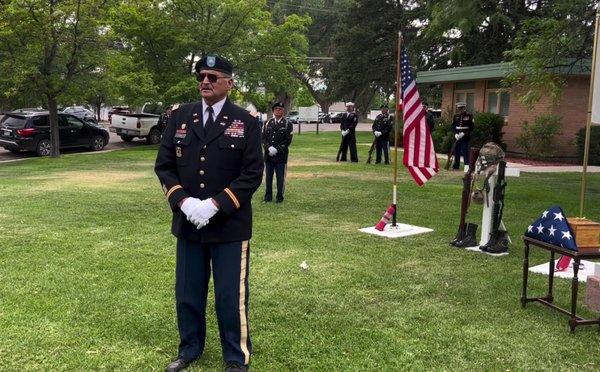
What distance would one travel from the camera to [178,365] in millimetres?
3852

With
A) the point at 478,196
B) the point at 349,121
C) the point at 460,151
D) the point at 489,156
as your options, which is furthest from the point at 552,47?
the point at 349,121

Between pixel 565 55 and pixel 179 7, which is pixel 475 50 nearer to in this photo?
pixel 179 7

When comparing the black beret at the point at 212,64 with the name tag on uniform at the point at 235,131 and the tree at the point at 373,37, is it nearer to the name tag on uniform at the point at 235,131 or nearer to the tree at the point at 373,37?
the name tag on uniform at the point at 235,131

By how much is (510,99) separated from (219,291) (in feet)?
64.4

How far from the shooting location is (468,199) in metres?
7.41

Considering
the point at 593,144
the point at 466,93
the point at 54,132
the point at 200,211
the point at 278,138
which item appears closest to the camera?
the point at 200,211

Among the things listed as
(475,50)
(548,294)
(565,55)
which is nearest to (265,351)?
(548,294)

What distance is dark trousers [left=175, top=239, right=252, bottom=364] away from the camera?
3.73m

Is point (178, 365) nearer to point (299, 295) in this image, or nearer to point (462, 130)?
point (299, 295)

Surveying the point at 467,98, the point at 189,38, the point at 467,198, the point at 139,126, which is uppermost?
the point at 189,38

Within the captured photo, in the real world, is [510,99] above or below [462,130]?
above

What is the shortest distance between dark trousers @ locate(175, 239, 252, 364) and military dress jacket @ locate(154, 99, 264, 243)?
0.33 feet

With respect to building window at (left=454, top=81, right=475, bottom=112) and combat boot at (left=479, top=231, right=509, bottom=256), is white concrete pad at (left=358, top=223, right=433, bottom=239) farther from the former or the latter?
building window at (left=454, top=81, right=475, bottom=112)

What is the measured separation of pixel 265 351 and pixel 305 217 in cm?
504
